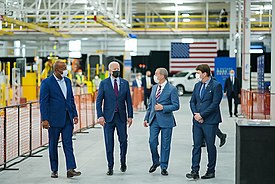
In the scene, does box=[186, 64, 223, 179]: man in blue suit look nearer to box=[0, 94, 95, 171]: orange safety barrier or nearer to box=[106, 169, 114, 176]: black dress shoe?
box=[106, 169, 114, 176]: black dress shoe

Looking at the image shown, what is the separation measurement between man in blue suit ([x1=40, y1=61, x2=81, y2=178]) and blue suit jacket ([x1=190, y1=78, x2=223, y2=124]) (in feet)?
6.33

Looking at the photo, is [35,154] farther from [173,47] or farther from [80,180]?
[173,47]

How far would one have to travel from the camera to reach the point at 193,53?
41406mm

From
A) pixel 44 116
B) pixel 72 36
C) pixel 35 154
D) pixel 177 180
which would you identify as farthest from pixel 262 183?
pixel 72 36

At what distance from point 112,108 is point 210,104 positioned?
1.53 m

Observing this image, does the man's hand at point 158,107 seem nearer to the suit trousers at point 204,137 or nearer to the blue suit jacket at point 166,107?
the blue suit jacket at point 166,107

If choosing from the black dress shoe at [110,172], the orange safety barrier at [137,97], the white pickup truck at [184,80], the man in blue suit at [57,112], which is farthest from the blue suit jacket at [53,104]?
the white pickup truck at [184,80]

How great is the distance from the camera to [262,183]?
6.66 meters

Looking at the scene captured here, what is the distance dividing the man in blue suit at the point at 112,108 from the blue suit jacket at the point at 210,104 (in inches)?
44.2

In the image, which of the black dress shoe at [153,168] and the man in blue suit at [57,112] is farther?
the black dress shoe at [153,168]

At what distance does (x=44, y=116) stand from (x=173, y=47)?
32.9 metres

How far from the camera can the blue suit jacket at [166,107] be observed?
29.6ft

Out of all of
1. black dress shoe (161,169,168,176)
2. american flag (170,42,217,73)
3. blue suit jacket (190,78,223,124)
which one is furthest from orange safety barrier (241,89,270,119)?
american flag (170,42,217,73)

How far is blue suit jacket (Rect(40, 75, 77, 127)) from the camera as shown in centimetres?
878
